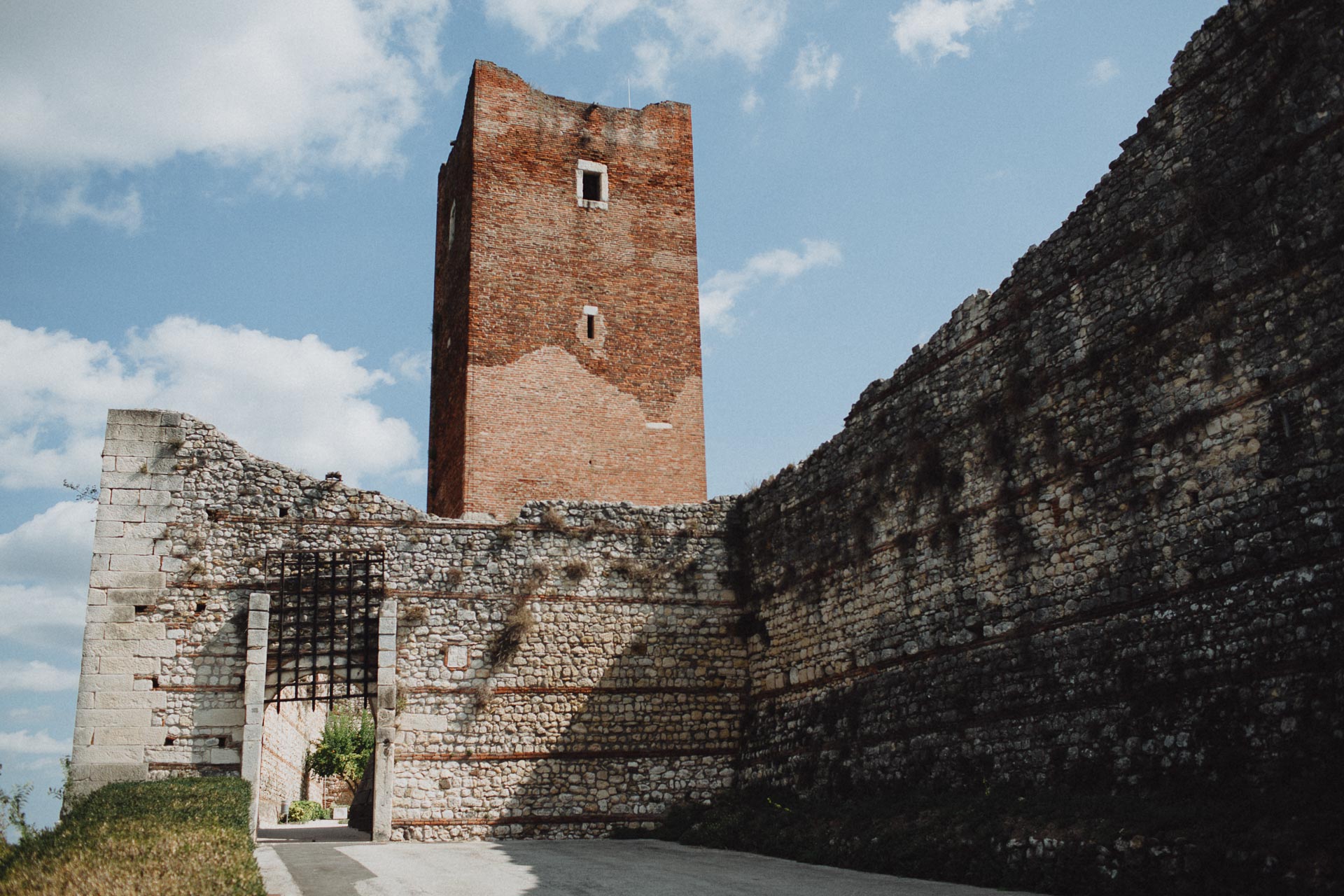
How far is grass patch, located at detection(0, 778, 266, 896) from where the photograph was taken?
16.6ft

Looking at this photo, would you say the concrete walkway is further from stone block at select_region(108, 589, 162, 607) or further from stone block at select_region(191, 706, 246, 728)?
stone block at select_region(108, 589, 162, 607)

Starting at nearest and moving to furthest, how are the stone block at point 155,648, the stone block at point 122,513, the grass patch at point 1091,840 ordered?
the grass patch at point 1091,840
the stone block at point 155,648
the stone block at point 122,513

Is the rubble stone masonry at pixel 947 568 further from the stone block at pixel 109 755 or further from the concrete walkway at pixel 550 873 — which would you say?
the concrete walkway at pixel 550 873

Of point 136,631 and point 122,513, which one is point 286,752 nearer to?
point 136,631

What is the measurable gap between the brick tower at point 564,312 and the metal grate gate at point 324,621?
4321 mm

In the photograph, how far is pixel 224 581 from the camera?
13.8m

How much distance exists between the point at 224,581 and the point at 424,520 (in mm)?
2604

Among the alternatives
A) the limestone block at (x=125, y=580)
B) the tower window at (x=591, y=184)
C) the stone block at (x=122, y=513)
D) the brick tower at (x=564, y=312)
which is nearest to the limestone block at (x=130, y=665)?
the limestone block at (x=125, y=580)

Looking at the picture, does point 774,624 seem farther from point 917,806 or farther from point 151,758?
point 151,758

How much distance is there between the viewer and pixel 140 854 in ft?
19.3

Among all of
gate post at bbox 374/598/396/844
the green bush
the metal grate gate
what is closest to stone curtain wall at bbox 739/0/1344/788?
gate post at bbox 374/598/396/844

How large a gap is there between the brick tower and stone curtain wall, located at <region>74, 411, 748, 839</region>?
3.97 m

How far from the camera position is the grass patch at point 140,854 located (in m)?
5.05

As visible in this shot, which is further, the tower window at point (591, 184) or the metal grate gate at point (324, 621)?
the tower window at point (591, 184)
